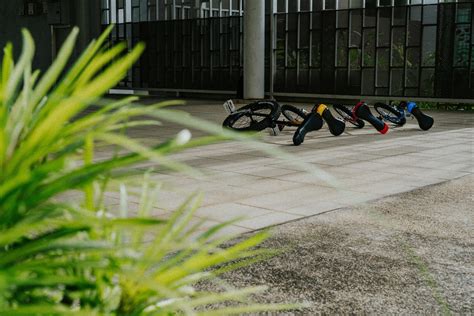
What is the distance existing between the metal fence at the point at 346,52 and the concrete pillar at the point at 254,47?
49.2 inches

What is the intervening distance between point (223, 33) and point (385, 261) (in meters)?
22.0

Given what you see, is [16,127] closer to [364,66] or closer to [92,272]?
[92,272]

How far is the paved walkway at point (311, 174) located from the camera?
6035 millimetres

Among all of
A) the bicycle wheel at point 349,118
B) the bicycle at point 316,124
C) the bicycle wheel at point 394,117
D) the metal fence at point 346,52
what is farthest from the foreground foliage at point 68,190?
the metal fence at point 346,52

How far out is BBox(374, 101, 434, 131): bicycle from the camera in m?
13.6

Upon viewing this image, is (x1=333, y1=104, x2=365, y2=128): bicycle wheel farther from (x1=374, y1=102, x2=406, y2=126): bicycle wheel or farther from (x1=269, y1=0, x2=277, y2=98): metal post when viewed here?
(x1=269, y1=0, x2=277, y2=98): metal post

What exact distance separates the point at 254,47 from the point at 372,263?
18619 millimetres

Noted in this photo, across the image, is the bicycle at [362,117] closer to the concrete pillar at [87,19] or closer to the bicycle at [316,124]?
the bicycle at [316,124]

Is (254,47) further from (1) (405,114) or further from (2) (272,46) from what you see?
(1) (405,114)

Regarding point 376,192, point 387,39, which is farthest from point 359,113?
point 387,39

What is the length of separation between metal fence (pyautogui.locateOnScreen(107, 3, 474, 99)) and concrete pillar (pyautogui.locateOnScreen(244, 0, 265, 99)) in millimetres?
1249

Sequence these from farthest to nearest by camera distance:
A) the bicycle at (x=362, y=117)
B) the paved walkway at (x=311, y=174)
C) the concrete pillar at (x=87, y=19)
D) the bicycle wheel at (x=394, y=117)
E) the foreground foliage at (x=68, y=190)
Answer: the concrete pillar at (x=87, y=19), the bicycle wheel at (x=394, y=117), the bicycle at (x=362, y=117), the paved walkway at (x=311, y=174), the foreground foliage at (x=68, y=190)

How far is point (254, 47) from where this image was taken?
2233 centimetres

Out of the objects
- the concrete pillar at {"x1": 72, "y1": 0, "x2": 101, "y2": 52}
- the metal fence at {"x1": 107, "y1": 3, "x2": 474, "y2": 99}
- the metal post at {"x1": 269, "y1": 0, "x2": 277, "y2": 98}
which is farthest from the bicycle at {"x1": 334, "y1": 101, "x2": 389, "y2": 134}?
the concrete pillar at {"x1": 72, "y1": 0, "x2": 101, "y2": 52}
